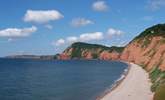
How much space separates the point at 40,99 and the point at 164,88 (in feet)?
99.6

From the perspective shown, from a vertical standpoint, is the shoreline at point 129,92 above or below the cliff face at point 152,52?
below

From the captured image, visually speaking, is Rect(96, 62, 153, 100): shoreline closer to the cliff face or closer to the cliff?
the cliff

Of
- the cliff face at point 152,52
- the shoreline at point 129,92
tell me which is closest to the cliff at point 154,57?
the cliff face at point 152,52

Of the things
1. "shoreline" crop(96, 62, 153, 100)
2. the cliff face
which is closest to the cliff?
the cliff face

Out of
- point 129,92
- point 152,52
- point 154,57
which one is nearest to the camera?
point 129,92

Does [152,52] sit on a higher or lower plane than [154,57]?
higher

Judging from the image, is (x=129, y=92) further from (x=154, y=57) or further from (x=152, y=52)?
(x=152, y=52)

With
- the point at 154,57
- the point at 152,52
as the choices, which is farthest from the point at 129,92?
the point at 152,52

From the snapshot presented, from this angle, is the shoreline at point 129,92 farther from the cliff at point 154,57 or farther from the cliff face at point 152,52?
the cliff face at point 152,52

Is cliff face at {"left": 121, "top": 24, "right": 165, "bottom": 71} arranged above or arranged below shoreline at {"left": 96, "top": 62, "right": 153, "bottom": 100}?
above

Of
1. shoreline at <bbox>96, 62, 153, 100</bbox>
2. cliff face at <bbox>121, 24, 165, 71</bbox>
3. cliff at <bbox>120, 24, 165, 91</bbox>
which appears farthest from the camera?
cliff face at <bbox>121, 24, 165, 71</bbox>

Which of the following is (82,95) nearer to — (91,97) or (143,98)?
(91,97)

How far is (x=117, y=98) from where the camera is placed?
53312 mm

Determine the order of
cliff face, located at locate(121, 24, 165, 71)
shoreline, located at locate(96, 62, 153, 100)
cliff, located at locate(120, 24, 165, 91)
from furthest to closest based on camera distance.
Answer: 1. cliff face, located at locate(121, 24, 165, 71)
2. cliff, located at locate(120, 24, 165, 91)
3. shoreline, located at locate(96, 62, 153, 100)
